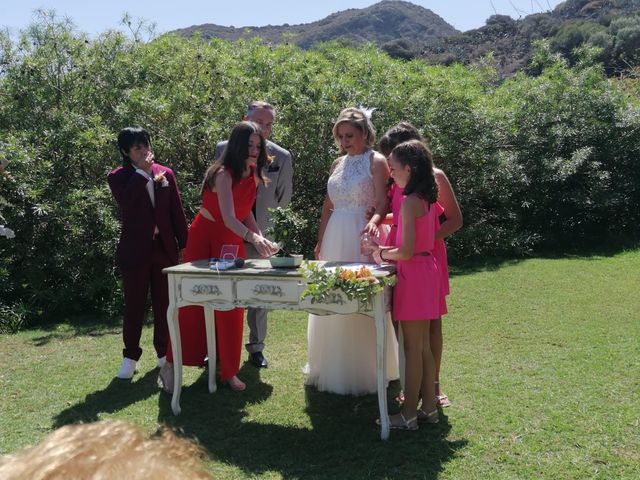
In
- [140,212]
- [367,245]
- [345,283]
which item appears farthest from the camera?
[140,212]

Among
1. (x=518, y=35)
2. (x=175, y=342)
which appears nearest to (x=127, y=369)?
(x=175, y=342)

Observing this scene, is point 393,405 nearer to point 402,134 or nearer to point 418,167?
point 418,167

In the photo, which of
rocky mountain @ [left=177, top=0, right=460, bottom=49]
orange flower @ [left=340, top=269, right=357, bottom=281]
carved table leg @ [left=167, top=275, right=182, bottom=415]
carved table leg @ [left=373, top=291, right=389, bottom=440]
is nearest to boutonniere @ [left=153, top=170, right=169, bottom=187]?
carved table leg @ [left=167, top=275, right=182, bottom=415]

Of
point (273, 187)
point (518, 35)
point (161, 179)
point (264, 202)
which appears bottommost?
point (264, 202)

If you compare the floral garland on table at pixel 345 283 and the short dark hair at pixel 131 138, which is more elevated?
the short dark hair at pixel 131 138

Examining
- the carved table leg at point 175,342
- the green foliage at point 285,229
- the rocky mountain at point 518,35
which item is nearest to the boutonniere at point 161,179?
the carved table leg at point 175,342

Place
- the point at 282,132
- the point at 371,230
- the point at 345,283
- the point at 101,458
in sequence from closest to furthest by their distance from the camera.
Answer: the point at 101,458 < the point at 345,283 < the point at 371,230 < the point at 282,132

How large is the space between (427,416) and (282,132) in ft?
17.9

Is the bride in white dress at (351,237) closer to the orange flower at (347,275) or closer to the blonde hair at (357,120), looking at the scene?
the blonde hair at (357,120)

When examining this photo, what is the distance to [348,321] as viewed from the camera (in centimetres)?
482

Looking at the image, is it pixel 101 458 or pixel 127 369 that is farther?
pixel 127 369

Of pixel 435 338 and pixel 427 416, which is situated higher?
pixel 435 338

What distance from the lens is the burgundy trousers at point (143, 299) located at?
5.34m

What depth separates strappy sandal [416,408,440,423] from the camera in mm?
4304
